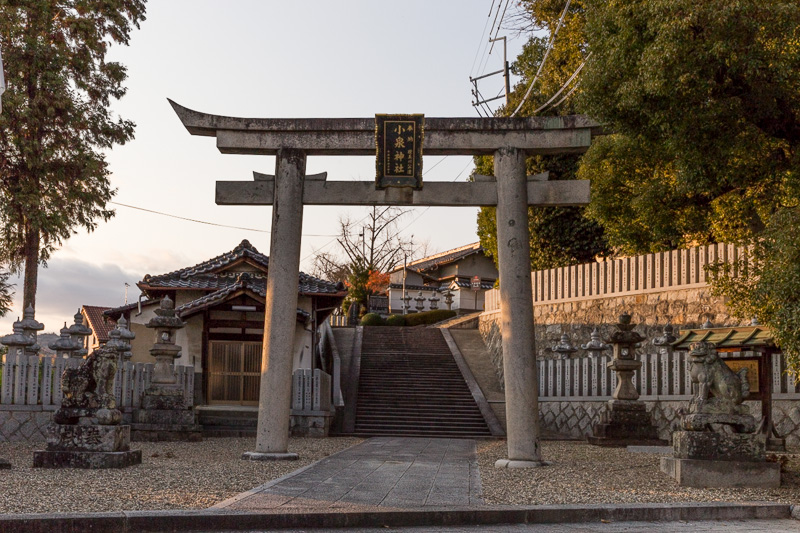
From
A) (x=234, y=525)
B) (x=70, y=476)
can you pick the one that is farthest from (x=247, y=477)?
(x=234, y=525)

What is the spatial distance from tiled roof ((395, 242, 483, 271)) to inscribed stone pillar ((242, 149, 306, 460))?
3762 cm

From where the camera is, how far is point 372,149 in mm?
12055

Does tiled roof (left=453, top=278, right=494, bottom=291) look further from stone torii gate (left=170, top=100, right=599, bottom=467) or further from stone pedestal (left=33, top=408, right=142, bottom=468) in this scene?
stone pedestal (left=33, top=408, right=142, bottom=468)

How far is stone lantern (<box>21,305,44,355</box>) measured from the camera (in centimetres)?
1596

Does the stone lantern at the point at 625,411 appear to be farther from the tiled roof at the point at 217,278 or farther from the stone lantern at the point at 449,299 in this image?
the stone lantern at the point at 449,299

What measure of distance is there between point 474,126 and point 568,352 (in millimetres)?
9187

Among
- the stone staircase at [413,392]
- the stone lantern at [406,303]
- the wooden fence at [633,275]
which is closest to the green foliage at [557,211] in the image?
the wooden fence at [633,275]

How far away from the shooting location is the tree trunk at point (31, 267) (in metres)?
25.3

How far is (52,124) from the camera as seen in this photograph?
25766 millimetres

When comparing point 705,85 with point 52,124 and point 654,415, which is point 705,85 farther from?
point 52,124

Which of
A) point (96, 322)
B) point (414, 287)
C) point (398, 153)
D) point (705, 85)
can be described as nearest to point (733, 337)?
point (705, 85)

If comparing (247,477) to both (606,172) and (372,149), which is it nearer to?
(372,149)

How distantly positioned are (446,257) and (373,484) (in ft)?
145

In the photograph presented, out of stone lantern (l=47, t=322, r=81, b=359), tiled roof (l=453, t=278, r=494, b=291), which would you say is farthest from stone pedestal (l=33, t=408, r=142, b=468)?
tiled roof (l=453, t=278, r=494, b=291)
